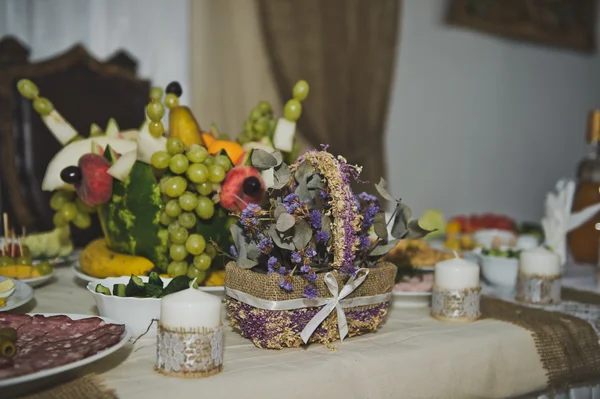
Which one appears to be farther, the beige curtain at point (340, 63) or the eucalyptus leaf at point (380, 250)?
the beige curtain at point (340, 63)

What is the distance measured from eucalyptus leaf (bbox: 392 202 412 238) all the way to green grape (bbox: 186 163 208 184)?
32cm

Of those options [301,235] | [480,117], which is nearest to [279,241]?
[301,235]

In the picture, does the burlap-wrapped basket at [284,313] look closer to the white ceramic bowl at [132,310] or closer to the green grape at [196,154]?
the white ceramic bowl at [132,310]

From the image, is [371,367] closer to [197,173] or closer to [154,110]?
[197,173]

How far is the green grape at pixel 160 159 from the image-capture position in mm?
1002

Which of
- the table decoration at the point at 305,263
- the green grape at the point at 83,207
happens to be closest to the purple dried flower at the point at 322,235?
the table decoration at the point at 305,263

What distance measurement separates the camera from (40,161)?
86.6 inches

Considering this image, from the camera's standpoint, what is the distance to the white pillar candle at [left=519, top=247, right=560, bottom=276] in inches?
45.9

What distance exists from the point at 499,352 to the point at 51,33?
2069mm

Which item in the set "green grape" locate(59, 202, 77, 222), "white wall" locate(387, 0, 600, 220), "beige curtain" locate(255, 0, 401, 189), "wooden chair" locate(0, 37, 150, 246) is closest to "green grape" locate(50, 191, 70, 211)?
"green grape" locate(59, 202, 77, 222)

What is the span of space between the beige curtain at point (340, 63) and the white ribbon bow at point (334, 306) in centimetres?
211

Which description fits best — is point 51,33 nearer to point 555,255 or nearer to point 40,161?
point 40,161

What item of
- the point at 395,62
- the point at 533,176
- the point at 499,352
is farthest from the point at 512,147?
the point at 499,352

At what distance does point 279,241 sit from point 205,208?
0.81 ft
